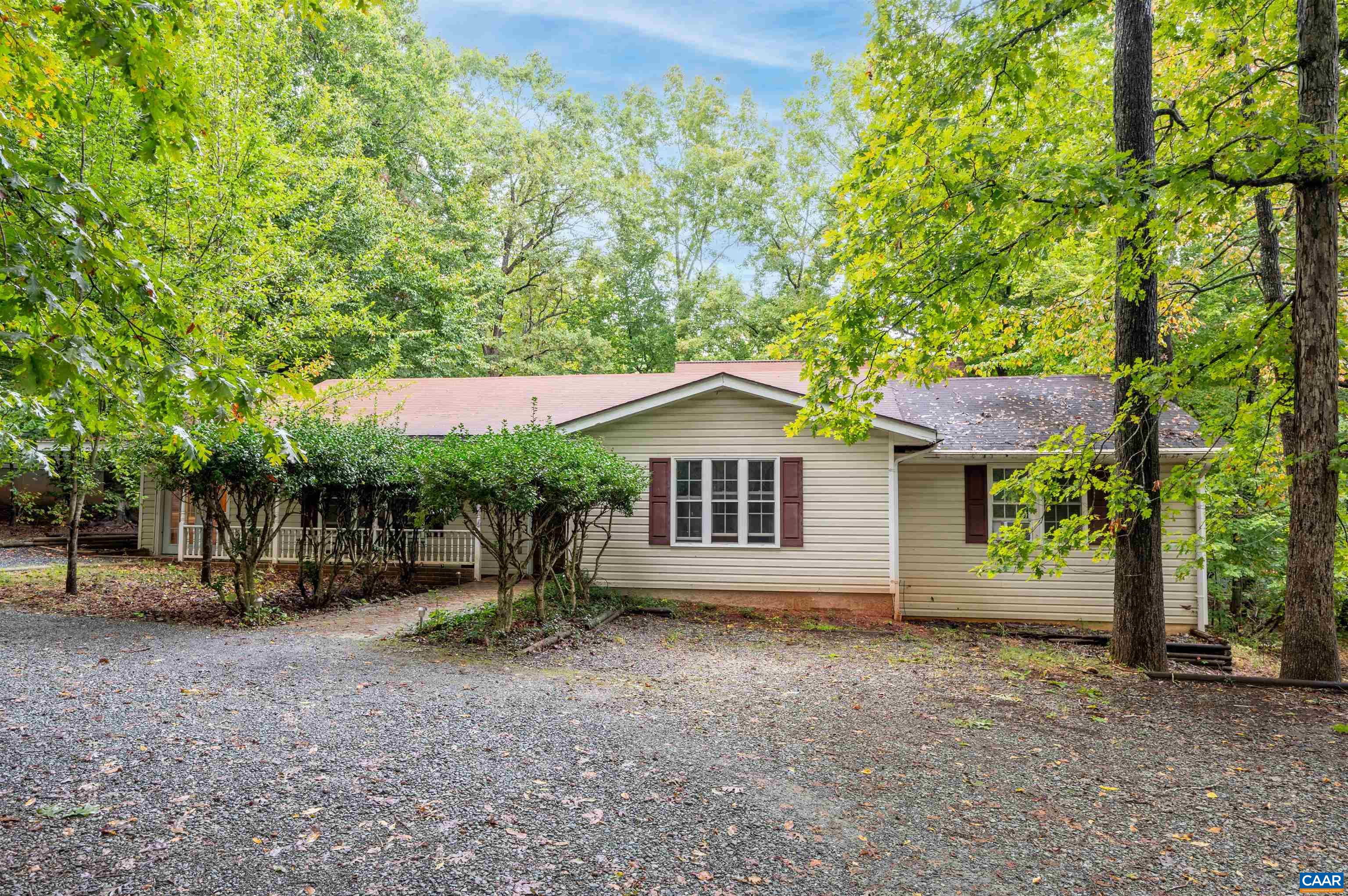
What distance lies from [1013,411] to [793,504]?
14.7 ft

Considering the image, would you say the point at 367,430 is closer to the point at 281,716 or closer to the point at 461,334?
the point at 281,716

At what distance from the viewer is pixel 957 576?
39.4 feet

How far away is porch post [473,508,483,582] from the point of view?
536 inches

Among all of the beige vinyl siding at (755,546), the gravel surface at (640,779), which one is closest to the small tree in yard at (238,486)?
the gravel surface at (640,779)

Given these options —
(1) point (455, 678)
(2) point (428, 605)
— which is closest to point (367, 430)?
(2) point (428, 605)

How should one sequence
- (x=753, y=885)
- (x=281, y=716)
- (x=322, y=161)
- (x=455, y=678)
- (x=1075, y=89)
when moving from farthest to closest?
(x=322, y=161) → (x=1075, y=89) → (x=455, y=678) → (x=281, y=716) → (x=753, y=885)

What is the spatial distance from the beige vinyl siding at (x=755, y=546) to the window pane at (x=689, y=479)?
0.17 metres

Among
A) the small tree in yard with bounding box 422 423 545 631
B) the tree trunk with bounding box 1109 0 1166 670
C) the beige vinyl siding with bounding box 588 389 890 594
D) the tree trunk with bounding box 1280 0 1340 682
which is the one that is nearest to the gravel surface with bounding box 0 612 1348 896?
the tree trunk with bounding box 1280 0 1340 682

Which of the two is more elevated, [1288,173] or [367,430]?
[1288,173]

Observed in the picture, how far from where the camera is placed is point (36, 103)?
4.67 meters

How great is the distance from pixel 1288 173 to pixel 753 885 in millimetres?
7295

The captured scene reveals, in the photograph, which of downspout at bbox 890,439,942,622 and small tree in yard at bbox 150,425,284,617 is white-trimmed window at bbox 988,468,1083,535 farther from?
small tree in yard at bbox 150,425,284,617

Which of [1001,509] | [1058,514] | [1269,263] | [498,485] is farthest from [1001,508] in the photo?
[498,485]

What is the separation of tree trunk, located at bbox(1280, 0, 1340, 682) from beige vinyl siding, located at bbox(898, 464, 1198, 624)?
14.5ft
